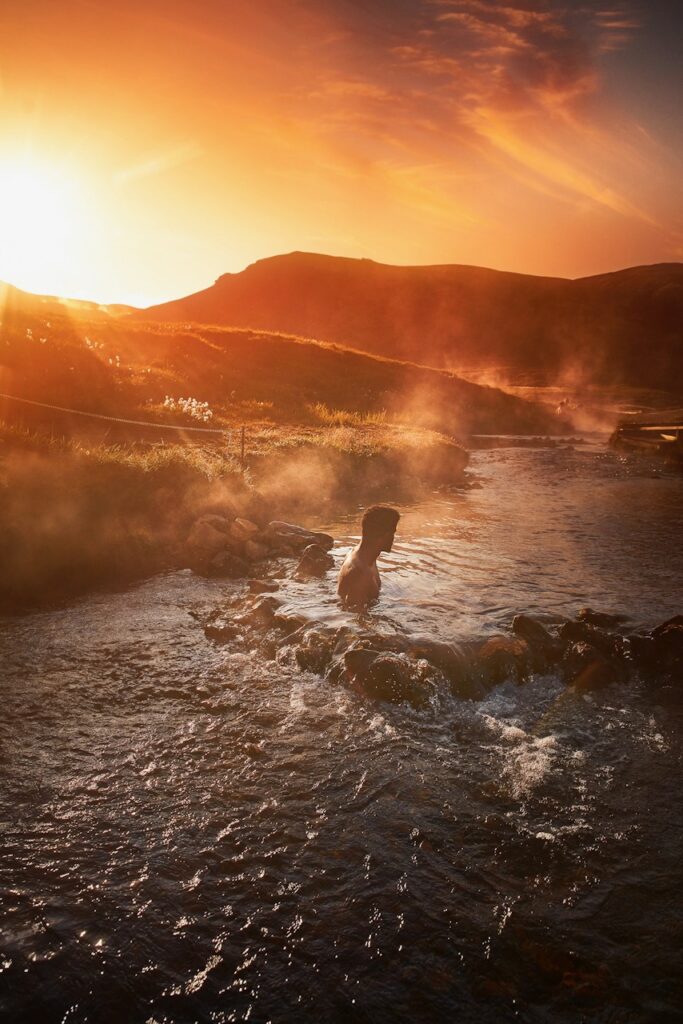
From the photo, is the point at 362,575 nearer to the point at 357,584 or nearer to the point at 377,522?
the point at 357,584

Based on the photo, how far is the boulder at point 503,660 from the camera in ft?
28.7

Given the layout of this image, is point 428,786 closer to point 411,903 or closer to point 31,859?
point 411,903

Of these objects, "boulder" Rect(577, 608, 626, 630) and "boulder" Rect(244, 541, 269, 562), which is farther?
"boulder" Rect(244, 541, 269, 562)

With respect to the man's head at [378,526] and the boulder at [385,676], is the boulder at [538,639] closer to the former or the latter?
the boulder at [385,676]

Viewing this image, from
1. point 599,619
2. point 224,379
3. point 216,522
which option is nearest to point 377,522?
point 599,619

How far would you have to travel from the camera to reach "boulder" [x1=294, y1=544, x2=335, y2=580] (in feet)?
42.0

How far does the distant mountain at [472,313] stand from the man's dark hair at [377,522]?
81487 millimetres

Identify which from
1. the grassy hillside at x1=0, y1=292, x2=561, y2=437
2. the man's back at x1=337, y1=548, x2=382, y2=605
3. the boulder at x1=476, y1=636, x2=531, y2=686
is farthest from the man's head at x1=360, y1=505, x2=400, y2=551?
the grassy hillside at x1=0, y1=292, x2=561, y2=437

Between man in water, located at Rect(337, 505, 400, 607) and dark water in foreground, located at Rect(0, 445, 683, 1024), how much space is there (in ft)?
4.36

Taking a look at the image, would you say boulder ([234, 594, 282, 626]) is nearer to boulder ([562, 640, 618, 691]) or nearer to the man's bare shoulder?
the man's bare shoulder

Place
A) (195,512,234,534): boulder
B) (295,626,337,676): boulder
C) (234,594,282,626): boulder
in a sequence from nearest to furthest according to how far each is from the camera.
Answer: (295,626,337,676): boulder
(234,594,282,626): boulder
(195,512,234,534): boulder

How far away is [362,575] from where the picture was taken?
1132 cm

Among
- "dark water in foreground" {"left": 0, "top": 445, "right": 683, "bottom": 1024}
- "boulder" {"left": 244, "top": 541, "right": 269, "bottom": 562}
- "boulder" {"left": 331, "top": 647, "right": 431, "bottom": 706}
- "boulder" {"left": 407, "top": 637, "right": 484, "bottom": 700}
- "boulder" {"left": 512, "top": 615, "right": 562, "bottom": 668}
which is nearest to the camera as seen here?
"dark water in foreground" {"left": 0, "top": 445, "right": 683, "bottom": 1024}

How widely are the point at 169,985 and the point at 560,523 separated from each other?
15.7 m
